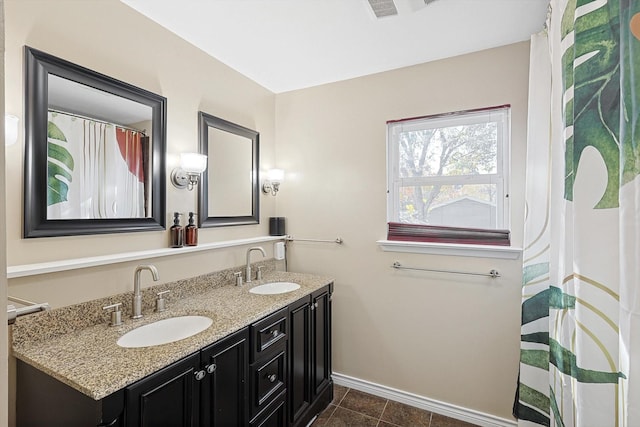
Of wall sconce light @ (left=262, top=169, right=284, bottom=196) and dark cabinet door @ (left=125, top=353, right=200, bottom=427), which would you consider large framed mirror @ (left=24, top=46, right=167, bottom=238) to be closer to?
dark cabinet door @ (left=125, top=353, right=200, bottom=427)

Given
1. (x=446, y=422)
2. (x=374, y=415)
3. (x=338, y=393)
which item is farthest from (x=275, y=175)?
(x=446, y=422)

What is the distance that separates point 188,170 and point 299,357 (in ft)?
4.54

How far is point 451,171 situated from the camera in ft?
→ 7.12

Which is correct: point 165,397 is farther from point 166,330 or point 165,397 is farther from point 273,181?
point 273,181

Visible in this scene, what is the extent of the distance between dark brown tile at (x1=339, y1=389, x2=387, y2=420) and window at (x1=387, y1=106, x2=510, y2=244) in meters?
1.38

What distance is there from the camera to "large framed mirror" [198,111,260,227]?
205cm

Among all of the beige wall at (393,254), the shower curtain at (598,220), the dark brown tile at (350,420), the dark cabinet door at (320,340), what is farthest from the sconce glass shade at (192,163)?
the dark brown tile at (350,420)

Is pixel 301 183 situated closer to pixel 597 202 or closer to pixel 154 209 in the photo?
pixel 154 209

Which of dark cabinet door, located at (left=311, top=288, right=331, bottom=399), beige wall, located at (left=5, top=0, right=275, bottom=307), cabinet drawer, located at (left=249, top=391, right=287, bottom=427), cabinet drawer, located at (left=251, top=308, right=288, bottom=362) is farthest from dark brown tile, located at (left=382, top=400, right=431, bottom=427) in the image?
beige wall, located at (left=5, top=0, right=275, bottom=307)

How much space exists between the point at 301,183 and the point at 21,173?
1.79 metres

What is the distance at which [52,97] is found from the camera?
1.32 metres

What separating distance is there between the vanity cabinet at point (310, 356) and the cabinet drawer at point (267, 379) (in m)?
0.09

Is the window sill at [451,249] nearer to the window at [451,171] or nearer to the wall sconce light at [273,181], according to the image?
the window at [451,171]

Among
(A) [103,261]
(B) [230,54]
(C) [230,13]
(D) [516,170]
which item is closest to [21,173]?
(A) [103,261]
